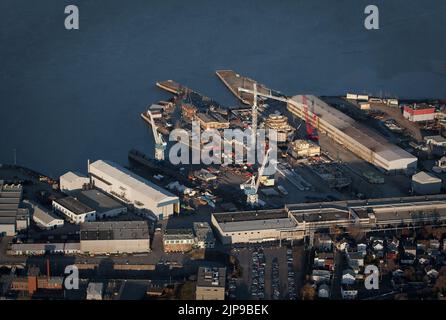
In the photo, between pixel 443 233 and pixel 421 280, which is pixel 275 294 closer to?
pixel 421 280

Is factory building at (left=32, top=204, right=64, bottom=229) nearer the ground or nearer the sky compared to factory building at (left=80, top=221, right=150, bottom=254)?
nearer the sky

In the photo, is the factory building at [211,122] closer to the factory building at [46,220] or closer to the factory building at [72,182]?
the factory building at [72,182]

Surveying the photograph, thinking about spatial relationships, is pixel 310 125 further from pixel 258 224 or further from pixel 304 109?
pixel 258 224

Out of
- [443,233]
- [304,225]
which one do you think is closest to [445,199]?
[443,233]

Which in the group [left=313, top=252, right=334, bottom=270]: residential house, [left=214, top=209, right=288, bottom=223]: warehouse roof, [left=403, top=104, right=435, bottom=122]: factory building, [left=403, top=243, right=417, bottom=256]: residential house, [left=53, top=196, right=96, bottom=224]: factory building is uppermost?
[left=403, top=104, right=435, bottom=122]: factory building

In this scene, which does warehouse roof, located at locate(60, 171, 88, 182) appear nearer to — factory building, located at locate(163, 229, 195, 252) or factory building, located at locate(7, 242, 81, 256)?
factory building, located at locate(7, 242, 81, 256)

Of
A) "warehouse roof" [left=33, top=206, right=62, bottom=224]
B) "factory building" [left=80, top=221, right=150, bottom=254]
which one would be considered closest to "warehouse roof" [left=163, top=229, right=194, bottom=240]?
"factory building" [left=80, top=221, right=150, bottom=254]
